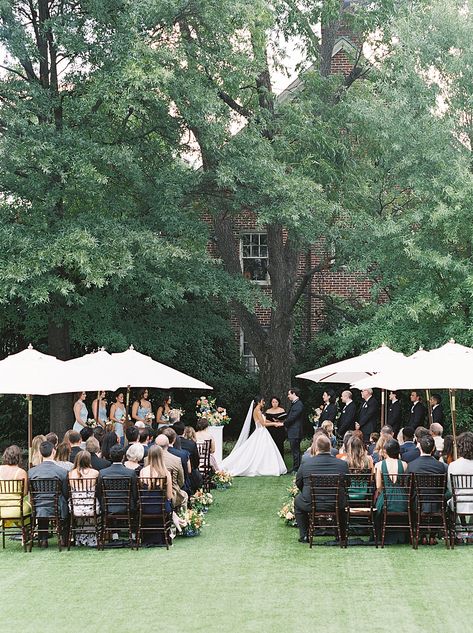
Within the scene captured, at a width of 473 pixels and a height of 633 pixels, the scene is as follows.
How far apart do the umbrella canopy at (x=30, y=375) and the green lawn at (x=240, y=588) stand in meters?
2.14

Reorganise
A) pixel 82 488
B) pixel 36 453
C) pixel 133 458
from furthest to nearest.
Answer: pixel 36 453 → pixel 133 458 → pixel 82 488

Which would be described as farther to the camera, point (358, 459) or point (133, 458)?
point (358, 459)

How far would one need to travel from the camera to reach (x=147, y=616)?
10.3 meters

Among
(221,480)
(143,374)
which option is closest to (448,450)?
(143,374)

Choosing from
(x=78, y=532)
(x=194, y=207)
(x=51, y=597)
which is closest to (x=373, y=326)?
(x=194, y=207)

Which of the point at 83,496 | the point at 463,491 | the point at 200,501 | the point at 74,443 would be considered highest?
the point at 74,443

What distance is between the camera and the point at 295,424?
2386 centimetres

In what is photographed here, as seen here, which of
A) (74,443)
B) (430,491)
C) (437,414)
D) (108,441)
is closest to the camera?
(430,491)

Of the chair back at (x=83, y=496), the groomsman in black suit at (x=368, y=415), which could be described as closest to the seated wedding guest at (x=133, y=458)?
the chair back at (x=83, y=496)

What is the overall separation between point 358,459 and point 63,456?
4.00 meters

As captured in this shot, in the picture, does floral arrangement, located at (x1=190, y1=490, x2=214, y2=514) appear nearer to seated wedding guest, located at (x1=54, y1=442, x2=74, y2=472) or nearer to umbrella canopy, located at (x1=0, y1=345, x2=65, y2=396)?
seated wedding guest, located at (x1=54, y1=442, x2=74, y2=472)

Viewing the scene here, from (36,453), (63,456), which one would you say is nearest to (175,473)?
(63,456)

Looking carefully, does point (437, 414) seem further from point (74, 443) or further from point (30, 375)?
point (30, 375)

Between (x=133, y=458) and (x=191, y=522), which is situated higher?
(x=133, y=458)
